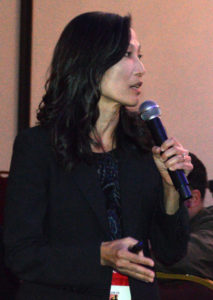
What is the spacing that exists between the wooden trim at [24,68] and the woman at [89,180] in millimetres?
2113

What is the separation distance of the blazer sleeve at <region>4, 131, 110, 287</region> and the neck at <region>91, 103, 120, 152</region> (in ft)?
0.81

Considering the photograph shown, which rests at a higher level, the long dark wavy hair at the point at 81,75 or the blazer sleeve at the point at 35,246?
the long dark wavy hair at the point at 81,75

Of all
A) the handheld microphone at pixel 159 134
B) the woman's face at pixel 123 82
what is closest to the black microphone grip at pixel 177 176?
the handheld microphone at pixel 159 134

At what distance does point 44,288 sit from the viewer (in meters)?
1.66

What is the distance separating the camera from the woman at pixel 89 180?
63.4 inches

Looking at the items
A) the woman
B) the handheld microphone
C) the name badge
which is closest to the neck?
the woman

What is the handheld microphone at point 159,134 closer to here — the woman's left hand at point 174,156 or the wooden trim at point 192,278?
the woman's left hand at point 174,156

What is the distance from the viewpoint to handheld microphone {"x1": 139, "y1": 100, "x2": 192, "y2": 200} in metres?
1.57

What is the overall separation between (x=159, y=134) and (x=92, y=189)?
0.26 metres

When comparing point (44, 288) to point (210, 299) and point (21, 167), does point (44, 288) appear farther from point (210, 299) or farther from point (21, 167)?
point (210, 299)

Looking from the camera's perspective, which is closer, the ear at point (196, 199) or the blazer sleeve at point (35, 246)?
the blazer sleeve at point (35, 246)

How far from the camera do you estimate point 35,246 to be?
63.2 inches

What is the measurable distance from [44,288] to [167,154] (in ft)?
1.73

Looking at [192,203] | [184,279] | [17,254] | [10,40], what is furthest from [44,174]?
[10,40]
